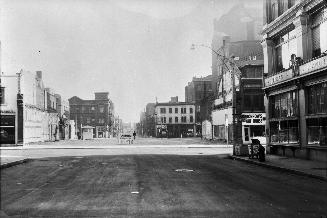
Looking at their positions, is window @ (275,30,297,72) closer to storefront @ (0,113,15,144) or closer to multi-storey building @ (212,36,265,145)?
multi-storey building @ (212,36,265,145)

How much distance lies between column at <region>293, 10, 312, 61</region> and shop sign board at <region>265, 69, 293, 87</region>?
1.62 meters

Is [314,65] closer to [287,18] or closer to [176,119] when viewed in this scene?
[287,18]

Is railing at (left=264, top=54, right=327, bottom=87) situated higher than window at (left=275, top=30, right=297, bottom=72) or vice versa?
window at (left=275, top=30, right=297, bottom=72)

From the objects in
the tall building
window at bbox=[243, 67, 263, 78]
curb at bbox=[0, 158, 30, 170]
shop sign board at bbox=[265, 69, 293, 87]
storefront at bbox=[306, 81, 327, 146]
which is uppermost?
the tall building

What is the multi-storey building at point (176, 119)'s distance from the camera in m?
129

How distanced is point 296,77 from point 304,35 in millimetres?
2785

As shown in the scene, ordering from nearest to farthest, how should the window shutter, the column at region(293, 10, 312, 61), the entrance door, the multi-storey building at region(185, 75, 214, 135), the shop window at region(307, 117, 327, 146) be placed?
the shop window at region(307, 117, 327, 146), the window shutter, the column at region(293, 10, 312, 61), the entrance door, the multi-storey building at region(185, 75, 214, 135)

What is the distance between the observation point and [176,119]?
130250 millimetres

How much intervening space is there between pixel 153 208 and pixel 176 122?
12001cm

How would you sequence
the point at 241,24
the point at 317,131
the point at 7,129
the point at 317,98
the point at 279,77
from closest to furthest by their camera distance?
the point at 317,131 < the point at 317,98 < the point at 279,77 < the point at 7,129 < the point at 241,24

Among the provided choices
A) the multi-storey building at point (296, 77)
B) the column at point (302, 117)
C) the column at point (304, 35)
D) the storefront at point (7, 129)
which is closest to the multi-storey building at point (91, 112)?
the storefront at point (7, 129)

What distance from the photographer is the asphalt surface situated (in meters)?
9.70

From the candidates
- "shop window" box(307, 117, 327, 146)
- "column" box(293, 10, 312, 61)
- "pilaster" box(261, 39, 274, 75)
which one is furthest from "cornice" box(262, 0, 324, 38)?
"shop window" box(307, 117, 327, 146)

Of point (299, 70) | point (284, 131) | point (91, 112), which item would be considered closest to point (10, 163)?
point (284, 131)
